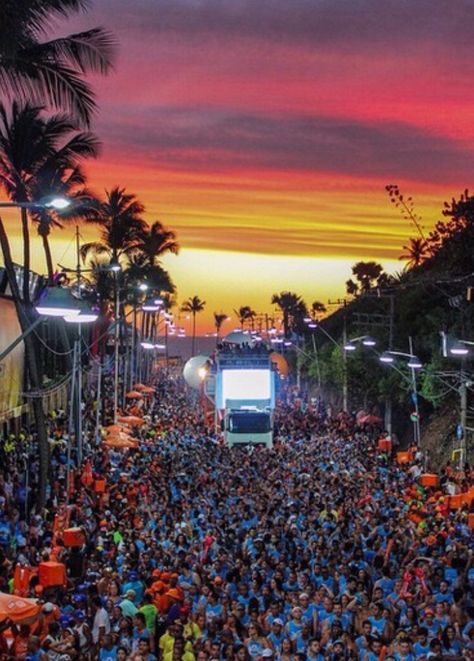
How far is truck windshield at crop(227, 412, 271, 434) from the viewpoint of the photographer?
41.6m

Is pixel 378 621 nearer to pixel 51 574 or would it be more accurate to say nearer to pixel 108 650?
pixel 108 650

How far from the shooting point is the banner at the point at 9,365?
38375 mm

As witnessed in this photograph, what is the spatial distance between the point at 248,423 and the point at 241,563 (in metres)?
24.3

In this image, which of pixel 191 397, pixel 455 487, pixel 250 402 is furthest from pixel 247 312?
pixel 455 487

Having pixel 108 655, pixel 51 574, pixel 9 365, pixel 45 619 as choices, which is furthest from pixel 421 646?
pixel 9 365

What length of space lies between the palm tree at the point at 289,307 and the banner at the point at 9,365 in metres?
93.5

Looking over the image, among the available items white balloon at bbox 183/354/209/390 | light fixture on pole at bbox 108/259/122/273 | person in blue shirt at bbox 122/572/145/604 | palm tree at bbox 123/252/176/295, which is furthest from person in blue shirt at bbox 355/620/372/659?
palm tree at bbox 123/252/176/295

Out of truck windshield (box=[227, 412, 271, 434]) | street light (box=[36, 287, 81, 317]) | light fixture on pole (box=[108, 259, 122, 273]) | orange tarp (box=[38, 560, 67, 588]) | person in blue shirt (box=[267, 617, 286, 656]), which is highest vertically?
light fixture on pole (box=[108, 259, 122, 273])

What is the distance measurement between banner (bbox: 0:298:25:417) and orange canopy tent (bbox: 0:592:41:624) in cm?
2420

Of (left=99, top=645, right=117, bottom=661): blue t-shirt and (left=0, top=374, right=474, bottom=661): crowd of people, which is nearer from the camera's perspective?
(left=99, top=645, right=117, bottom=661): blue t-shirt

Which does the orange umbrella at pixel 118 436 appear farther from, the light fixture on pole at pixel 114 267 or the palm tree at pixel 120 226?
the palm tree at pixel 120 226

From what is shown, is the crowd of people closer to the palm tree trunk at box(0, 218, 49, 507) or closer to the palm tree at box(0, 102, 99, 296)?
the palm tree trunk at box(0, 218, 49, 507)

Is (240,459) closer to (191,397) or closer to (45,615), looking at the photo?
(45,615)

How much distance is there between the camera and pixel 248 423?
4178 cm
